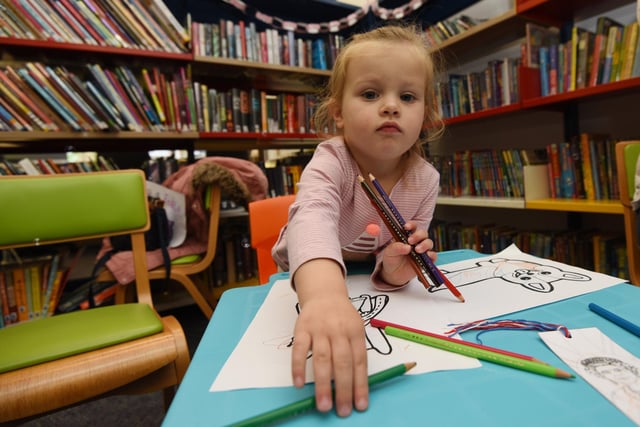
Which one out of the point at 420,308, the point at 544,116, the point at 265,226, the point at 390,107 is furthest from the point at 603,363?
the point at 544,116

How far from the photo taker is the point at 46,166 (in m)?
1.63

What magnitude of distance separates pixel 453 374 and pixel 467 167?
192 cm

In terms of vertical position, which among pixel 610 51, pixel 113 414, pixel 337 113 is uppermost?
pixel 610 51

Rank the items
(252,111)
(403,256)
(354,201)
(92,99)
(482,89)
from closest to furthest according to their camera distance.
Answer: (403,256) < (354,201) < (92,99) < (482,89) < (252,111)

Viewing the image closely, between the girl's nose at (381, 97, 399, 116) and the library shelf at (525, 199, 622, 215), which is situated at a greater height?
the girl's nose at (381, 97, 399, 116)

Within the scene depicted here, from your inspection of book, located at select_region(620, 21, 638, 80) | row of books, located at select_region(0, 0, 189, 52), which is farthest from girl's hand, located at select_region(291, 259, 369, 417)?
row of books, located at select_region(0, 0, 189, 52)

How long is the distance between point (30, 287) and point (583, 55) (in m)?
2.57

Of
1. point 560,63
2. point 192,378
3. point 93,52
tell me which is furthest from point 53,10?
point 560,63

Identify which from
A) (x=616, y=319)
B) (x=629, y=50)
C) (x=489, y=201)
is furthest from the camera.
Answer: (x=489, y=201)

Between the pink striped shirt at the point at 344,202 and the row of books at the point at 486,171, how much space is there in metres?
1.26

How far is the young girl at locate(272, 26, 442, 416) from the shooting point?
27cm

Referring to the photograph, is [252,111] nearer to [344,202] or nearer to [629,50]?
[344,202]

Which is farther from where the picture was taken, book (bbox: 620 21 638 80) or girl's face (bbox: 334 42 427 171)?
book (bbox: 620 21 638 80)

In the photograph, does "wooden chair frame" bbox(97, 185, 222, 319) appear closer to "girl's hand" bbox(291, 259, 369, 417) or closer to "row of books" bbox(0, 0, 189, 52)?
"row of books" bbox(0, 0, 189, 52)
